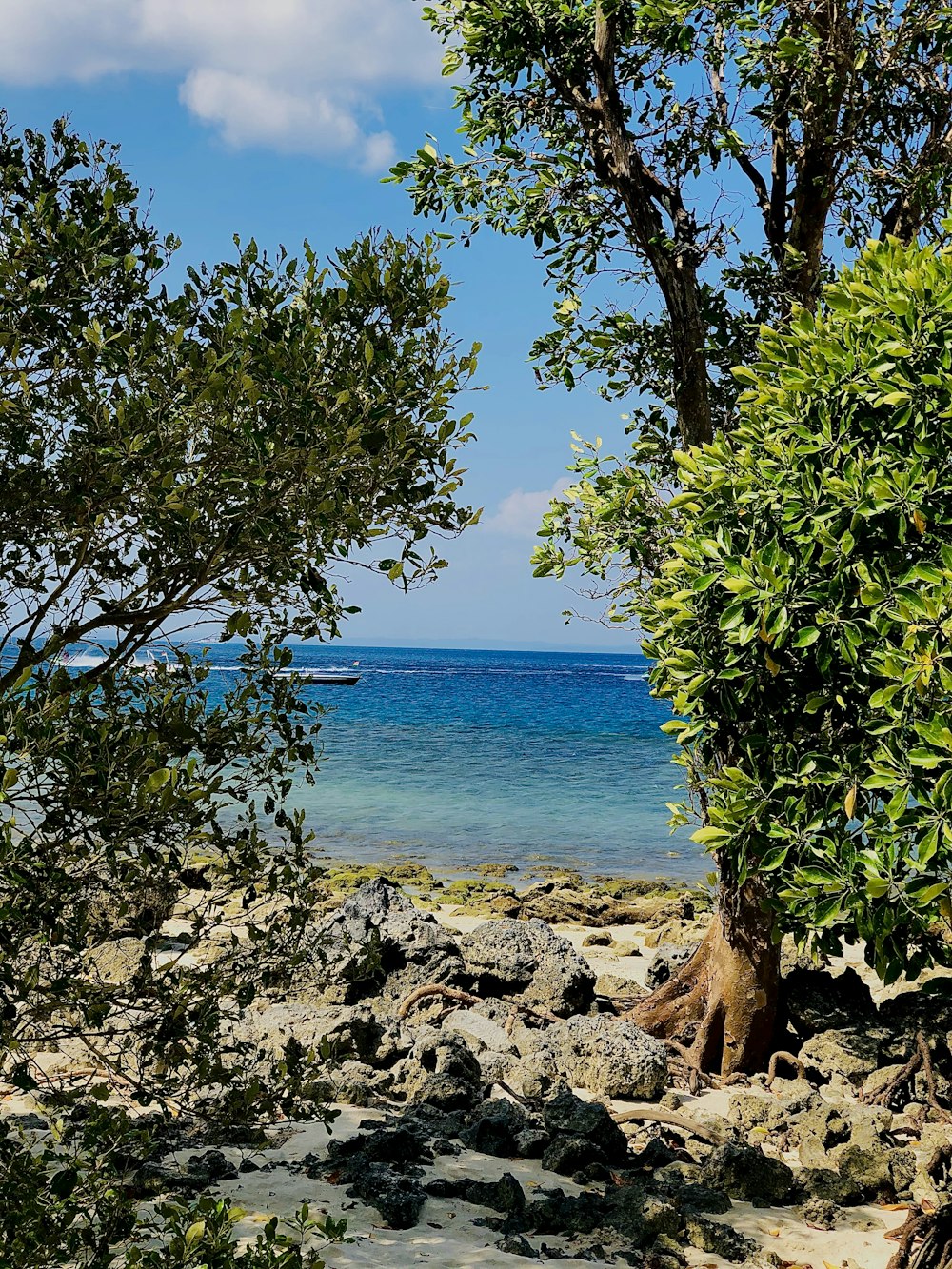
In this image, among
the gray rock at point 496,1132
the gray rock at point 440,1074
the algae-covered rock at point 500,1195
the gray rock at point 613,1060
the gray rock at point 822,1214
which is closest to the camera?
the algae-covered rock at point 500,1195

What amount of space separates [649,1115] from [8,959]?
17.6 feet

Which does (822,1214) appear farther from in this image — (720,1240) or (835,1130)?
(835,1130)

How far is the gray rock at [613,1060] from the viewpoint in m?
8.22

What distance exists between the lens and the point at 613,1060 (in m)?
8.30

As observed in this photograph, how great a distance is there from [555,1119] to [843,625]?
4364 millimetres

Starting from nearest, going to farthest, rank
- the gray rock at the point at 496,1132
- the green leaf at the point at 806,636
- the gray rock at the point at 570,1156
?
1. the green leaf at the point at 806,636
2. the gray rock at the point at 570,1156
3. the gray rock at the point at 496,1132

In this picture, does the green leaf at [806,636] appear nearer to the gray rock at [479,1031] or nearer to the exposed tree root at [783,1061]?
the gray rock at [479,1031]

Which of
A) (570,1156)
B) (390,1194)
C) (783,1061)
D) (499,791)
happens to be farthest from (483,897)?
(499,791)

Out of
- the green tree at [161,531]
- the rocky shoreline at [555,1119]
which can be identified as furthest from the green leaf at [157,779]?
the rocky shoreline at [555,1119]

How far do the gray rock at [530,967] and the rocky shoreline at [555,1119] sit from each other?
0.02 meters

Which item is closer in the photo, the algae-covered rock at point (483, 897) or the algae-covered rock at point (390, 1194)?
the algae-covered rock at point (390, 1194)

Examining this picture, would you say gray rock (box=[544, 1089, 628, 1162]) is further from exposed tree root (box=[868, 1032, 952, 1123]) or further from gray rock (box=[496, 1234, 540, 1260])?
exposed tree root (box=[868, 1032, 952, 1123])

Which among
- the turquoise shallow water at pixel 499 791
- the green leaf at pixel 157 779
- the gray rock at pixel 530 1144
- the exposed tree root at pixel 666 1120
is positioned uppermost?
the green leaf at pixel 157 779

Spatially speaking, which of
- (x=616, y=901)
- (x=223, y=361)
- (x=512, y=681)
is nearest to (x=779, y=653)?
(x=223, y=361)
